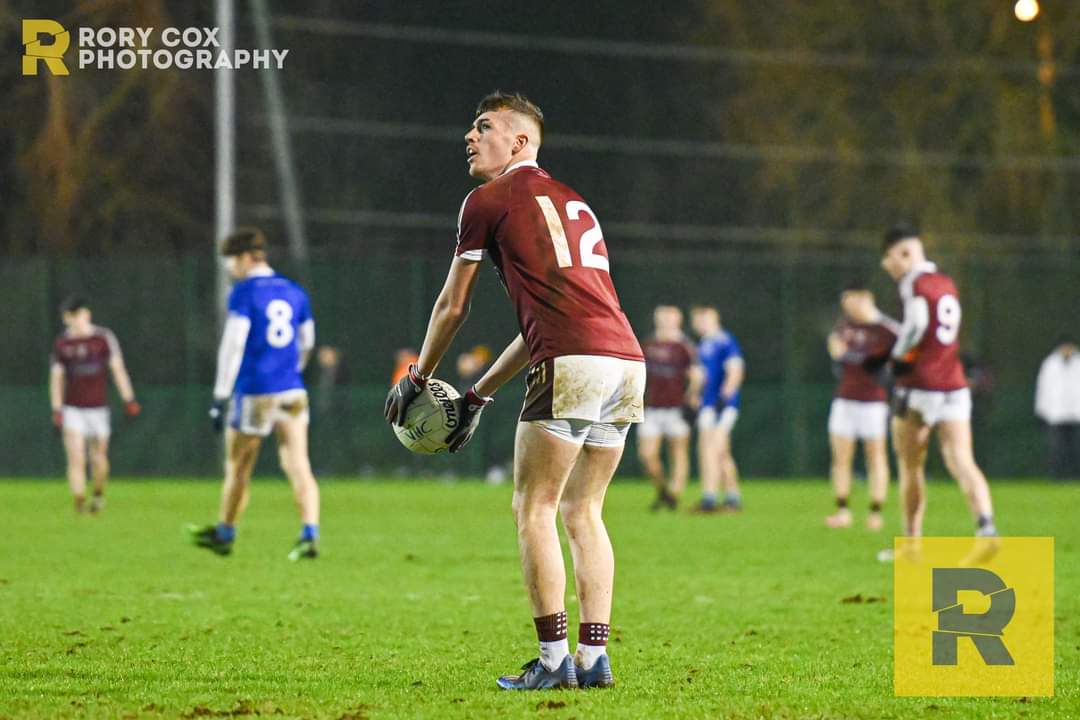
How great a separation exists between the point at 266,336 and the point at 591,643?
6.04 m

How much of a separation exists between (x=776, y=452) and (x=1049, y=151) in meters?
7.97

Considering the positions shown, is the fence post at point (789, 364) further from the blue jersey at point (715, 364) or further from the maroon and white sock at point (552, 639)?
the maroon and white sock at point (552, 639)

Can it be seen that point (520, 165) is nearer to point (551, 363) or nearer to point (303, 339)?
point (551, 363)

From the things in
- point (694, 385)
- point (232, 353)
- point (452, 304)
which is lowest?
point (694, 385)

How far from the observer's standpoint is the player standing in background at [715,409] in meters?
18.2

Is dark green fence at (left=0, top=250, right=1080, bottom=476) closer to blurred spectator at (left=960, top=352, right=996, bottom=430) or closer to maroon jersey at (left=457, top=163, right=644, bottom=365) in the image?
blurred spectator at (left=960, top=352, right=996, bottom=430)

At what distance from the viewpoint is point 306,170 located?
27812mm

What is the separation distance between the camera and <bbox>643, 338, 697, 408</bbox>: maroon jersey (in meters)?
18.8

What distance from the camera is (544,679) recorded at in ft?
21.2

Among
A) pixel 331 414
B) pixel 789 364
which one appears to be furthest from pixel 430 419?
pixel 789 364

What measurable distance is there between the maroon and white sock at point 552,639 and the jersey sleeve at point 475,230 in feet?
4.41

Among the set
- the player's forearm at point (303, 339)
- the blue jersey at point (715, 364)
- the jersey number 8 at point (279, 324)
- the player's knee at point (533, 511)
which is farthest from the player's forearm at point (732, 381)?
the player's knee at point (533, 511)

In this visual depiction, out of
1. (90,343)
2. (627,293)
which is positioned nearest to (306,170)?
(627,293)

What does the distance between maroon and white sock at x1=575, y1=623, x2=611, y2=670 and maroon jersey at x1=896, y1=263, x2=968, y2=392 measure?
18.0 feet
